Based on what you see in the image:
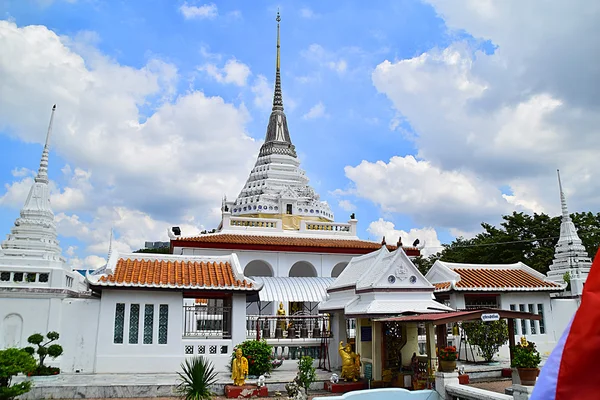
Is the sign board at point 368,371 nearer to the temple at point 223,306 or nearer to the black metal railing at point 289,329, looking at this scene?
the temple at point 223,306

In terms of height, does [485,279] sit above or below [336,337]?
above

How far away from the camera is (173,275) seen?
60.3ft

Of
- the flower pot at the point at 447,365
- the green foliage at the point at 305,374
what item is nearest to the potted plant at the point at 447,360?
the flower pot at the point at 447,365

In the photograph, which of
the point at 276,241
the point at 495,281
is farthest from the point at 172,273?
the point at 495,281

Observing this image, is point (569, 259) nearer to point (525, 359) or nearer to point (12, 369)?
point (525, 359)

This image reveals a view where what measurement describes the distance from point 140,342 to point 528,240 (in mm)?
30741

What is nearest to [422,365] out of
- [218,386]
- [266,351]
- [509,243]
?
[266,351]

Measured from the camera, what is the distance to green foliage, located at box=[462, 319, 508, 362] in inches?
743

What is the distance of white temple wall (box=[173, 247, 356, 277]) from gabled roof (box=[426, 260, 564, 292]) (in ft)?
24.9

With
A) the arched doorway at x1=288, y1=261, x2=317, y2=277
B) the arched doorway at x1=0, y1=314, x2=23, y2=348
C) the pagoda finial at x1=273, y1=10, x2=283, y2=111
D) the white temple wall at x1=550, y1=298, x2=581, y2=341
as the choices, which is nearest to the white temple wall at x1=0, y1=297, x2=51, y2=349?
the arched doorway at x1=0, y1=314, x2=23, y2=348

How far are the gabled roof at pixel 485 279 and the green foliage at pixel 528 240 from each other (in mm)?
15255

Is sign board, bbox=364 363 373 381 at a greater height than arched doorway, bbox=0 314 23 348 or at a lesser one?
lesser

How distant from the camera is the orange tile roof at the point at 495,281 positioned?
20.5 metres

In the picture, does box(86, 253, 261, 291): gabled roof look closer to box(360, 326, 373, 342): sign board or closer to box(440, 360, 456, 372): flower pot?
box(360, 326, 373, 342): sign board
